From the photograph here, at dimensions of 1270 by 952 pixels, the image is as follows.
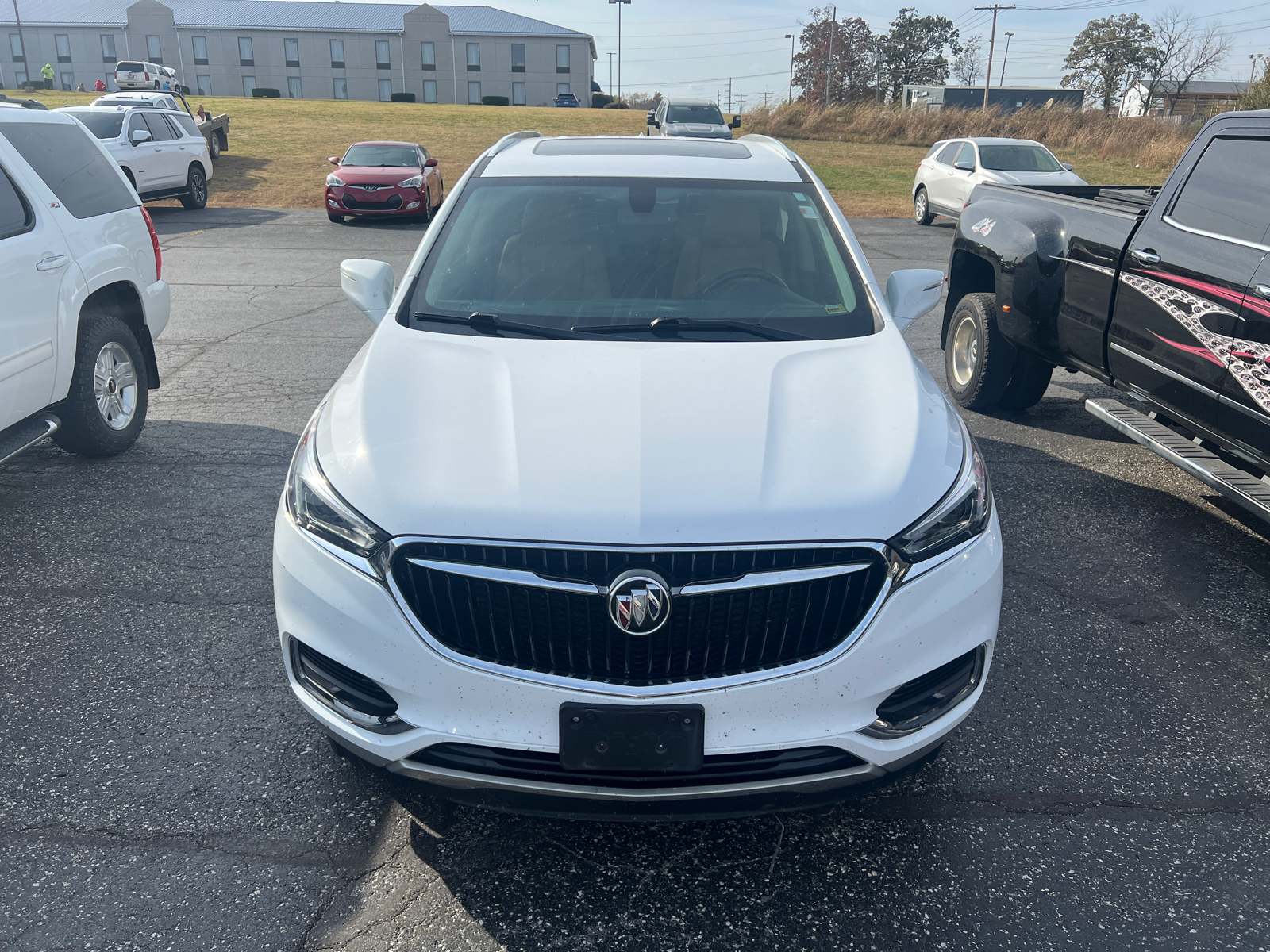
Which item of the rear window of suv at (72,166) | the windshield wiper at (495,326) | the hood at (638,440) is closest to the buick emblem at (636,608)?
the hood at (638,440)

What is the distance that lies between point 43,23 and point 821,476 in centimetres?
10687

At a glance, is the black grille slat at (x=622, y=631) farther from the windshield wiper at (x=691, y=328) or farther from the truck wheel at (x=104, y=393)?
the truck wheel at (x=104, y=393)

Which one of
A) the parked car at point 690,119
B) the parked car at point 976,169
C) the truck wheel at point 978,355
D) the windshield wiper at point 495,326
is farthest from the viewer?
the parked car at point 690,119

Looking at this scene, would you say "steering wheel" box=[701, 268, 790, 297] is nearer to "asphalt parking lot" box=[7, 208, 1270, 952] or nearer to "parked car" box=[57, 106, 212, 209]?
"asphalt parking lot" box=[7, 208, 1270, 952]

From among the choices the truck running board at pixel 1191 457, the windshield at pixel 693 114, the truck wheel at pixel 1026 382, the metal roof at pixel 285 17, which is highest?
Answer: the metal roof at pixel 285 17

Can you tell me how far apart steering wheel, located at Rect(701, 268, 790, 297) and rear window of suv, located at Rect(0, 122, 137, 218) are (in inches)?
149

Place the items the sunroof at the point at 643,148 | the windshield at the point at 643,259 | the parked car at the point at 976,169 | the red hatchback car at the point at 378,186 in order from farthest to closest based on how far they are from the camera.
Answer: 1. the red hatchback car at the point at 378,186
2. the parked car at the point at 976,169
3. the sunroof at the point at 643,148
4. the windshield at the point at 643,259

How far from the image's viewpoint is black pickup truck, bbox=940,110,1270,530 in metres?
4.09

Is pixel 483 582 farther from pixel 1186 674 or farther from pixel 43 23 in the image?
pixel 43 23

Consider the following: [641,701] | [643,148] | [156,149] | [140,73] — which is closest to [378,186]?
[156,149]

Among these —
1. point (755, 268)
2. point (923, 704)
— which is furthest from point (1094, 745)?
point (755, 268)

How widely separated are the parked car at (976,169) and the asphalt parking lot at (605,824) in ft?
43.6

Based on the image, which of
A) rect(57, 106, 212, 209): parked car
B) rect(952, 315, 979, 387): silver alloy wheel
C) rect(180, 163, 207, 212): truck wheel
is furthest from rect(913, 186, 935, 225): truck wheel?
rect(180, 163, 207, 212): truck wheel

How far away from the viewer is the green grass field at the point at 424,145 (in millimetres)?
22688
